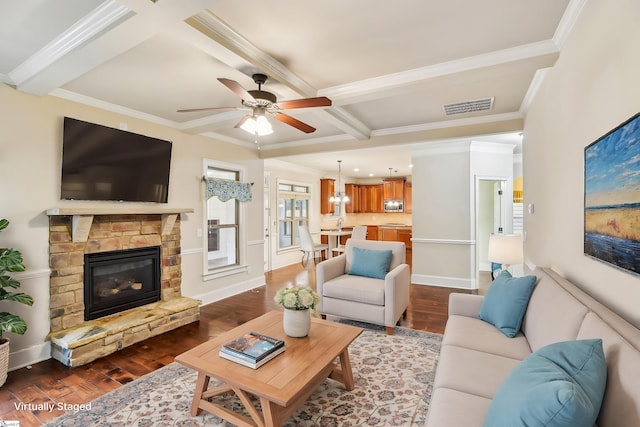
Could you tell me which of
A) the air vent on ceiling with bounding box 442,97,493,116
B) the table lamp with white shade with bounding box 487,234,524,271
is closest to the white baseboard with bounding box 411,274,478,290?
the table lamp with white shade with bounding box 487,234,524,271

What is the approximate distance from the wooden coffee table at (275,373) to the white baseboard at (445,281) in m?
3.53

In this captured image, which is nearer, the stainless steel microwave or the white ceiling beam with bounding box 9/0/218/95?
the white ceiling beam with bounding box 9/0/218/95

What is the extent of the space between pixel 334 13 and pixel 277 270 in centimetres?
594

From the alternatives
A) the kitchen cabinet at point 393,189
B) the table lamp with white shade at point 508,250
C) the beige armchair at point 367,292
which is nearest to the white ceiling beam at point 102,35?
the beige armchair at point 367,292

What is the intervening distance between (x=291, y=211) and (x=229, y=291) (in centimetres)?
341

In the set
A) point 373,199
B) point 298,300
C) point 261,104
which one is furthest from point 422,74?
point 373,199

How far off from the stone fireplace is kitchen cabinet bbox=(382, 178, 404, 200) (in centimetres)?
732

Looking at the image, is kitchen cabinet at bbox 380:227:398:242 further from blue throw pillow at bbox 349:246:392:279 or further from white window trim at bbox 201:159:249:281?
blue throw pillow at bbox 349:246:392:279

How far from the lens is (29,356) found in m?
2.86

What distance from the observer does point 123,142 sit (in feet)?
11.5

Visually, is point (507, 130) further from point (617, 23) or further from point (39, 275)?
point (39, 275)

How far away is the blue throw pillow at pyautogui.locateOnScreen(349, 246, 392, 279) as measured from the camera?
3865 millimetres

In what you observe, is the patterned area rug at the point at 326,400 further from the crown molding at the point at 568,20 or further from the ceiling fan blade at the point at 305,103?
the crown molding at the point at 568,20

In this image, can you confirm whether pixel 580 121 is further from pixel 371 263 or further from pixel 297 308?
pixel 371 263
